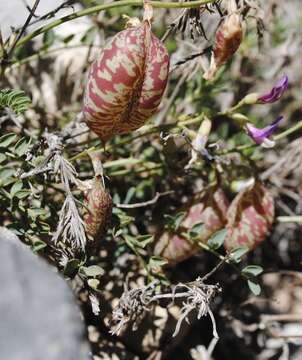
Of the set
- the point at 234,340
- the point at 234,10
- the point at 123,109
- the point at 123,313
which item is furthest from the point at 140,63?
the point at 234,340

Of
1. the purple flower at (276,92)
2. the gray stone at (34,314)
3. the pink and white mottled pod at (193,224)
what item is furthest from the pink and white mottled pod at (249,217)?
the gray stone at (34,314)

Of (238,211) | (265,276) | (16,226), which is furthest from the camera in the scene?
(265,276)

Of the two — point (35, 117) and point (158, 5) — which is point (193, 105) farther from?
point (158, 5)

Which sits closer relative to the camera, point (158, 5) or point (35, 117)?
point (158, 5)

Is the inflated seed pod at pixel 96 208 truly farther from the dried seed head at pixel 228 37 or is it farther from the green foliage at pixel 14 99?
the dried seed head at pixel 228 37

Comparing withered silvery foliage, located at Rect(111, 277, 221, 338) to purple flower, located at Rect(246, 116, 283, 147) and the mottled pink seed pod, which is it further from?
the mottled pink seed pod

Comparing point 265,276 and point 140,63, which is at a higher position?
point 140,63

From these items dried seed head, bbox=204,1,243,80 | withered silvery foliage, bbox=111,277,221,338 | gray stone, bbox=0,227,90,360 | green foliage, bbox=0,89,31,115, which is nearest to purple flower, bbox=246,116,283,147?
dried seed head, bbox=204,1,243,80
